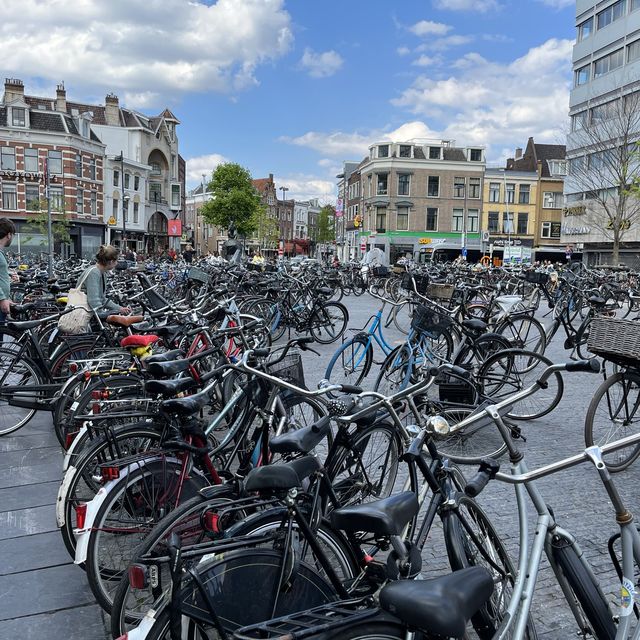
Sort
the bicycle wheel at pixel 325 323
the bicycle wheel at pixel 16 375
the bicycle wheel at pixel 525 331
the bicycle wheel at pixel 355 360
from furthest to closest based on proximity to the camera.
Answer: the bicycle wheel at pixel 325 323 < the bicycle wheel at pixel 525 331 < the bicycle wheel at pixel 355 360 < the bicycle wheel at pixel 16 375

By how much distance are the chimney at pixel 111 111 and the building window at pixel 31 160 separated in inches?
553

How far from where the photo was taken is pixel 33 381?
5293 millimetres

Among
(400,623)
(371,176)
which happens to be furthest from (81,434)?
(371,176)

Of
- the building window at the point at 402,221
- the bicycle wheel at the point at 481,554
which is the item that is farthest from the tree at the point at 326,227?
the bicycle wheel at the point at 481,554

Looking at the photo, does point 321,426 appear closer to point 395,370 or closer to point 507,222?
point 395,370

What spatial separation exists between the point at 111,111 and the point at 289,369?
56607 mm

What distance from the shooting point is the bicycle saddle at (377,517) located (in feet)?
5.58

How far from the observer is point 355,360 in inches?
275

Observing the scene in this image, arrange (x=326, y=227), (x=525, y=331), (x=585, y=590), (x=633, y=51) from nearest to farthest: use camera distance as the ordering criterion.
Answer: (x=585, y=590) < (x=525, y=331) < (x=633, y=51) < (x=326, y=227)

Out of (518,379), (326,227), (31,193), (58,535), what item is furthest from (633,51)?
(326,227)

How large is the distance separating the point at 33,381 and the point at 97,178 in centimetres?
4460

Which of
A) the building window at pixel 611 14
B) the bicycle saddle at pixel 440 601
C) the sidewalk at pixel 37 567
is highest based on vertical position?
the building window at pixel 611 14

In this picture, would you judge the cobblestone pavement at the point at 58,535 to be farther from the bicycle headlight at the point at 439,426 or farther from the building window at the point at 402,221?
the building window at the point at 402,221

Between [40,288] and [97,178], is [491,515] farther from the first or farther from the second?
[97,178]
